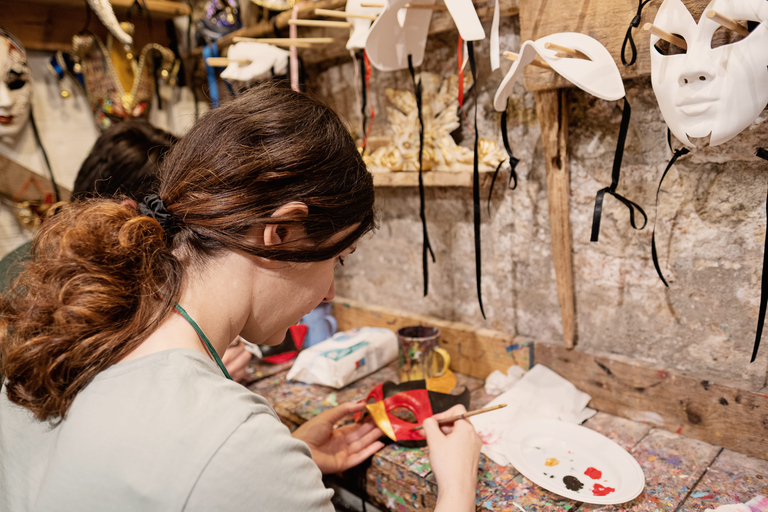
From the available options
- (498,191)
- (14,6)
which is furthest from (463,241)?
(14,6)

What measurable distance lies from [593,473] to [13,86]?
2087mm

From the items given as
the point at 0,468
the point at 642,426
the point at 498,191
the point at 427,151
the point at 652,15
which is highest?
the point at 652,15

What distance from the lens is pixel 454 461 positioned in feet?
3.00

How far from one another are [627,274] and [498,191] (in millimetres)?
394

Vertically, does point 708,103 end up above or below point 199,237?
above

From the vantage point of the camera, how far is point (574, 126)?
1.20 m

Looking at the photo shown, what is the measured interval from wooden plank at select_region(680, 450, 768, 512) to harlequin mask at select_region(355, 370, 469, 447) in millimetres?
476

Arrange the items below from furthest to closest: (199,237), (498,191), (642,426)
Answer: (498,191), (642,426), (199,237)

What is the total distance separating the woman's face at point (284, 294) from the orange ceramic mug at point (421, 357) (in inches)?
21.5

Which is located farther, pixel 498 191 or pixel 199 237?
pixel 498 191

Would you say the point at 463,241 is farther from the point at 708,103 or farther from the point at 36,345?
the point at 36,345

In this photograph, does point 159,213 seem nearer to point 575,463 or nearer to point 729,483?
point 575,463

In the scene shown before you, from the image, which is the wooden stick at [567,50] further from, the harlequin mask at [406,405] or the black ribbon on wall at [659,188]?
the harlequin mask at [406,405]

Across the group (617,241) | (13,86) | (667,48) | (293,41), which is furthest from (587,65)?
(13,86)
